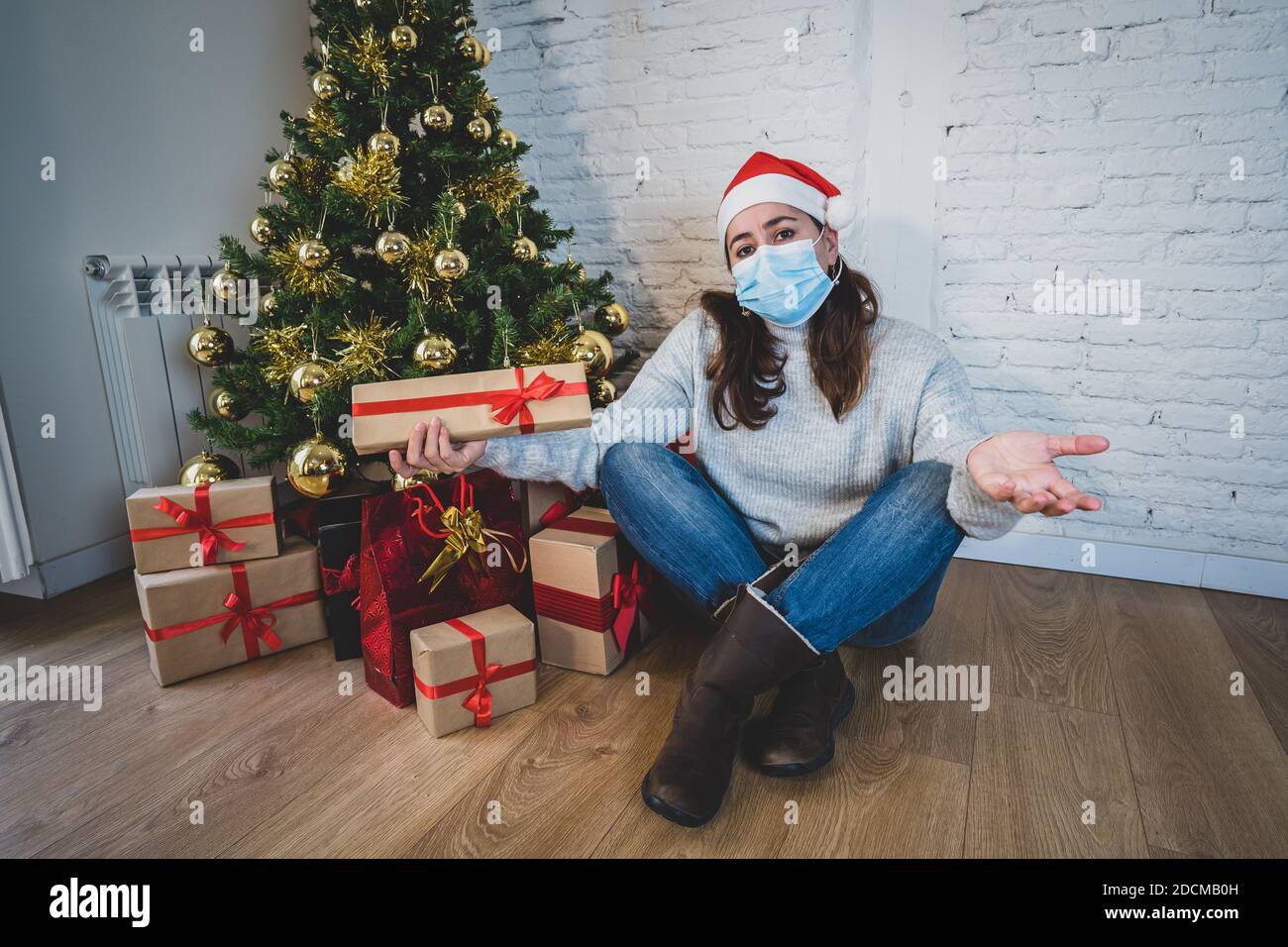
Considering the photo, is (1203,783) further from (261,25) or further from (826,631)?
(261,25)

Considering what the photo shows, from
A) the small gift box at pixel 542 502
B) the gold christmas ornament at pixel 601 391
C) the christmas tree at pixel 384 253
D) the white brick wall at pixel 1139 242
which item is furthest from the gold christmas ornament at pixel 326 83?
the white brick wall at pixel 1139 242

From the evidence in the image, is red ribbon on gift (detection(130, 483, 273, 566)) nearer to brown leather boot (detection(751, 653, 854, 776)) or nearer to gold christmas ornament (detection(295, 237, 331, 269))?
gold christmas ornament (detection(295, 237, 331, 269))

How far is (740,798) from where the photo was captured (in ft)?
3.50

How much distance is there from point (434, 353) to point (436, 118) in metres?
0.57

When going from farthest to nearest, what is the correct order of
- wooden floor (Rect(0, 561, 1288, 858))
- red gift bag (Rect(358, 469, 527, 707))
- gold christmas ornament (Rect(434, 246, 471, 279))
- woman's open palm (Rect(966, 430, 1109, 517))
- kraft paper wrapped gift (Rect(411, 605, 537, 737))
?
gold christmas ornament (Rect(434, 246, 471, 279))
red gift bag (Rect(358, 469, 527, 707))
kraft paper wrapped gift (Rect(411, 605, 537, 737))
wooden floor (Rect(0, 561, 1288, 858))
woman's open palm (Rect(966, 430, 1109, 517))

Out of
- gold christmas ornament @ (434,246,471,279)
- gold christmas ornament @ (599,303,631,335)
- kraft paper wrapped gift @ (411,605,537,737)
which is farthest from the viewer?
gold christmas ornament @ (599,303,631,335)

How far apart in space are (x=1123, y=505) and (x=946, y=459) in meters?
0.95

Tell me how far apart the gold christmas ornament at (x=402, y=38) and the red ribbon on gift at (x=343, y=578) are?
1.10 m

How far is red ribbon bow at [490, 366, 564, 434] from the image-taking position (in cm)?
122

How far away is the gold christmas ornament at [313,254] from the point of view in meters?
1.53

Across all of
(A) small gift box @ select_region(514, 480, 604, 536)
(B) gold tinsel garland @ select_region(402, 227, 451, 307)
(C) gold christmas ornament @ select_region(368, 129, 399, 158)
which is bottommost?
(A) small gift box @ select_region(514, 480, 604, 536)

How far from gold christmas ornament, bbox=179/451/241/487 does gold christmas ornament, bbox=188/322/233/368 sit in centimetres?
24

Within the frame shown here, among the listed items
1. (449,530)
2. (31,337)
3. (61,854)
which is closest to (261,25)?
(31,337)

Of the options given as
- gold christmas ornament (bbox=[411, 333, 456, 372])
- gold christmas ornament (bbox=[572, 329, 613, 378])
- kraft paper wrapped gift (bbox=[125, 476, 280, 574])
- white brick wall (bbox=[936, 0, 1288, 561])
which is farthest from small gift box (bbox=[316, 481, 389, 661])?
white brick wall (bbox=[936, 0, 1288, 561])
